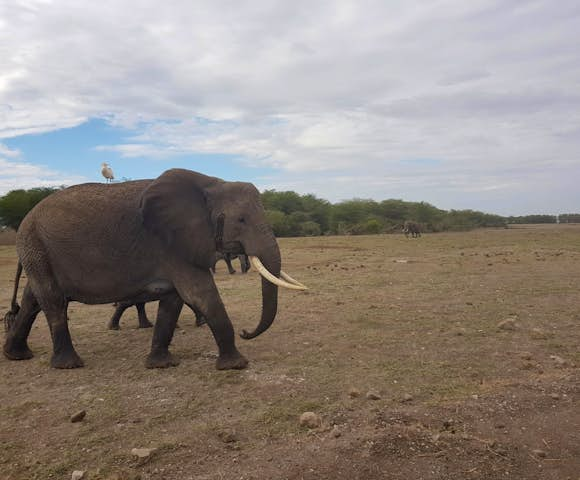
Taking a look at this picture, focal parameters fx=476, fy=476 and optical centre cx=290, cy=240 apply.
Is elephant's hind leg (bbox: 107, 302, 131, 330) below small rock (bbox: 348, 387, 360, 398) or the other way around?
the other way around

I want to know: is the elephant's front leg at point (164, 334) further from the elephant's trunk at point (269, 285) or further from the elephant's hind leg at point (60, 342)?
the elephant's trunk at point (269, 285)

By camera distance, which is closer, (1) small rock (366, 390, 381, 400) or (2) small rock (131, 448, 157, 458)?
(2) small rock (131, 448, 157, 458)

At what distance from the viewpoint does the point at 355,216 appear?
52.6m

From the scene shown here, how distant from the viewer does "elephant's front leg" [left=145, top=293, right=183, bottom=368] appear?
5.57 m

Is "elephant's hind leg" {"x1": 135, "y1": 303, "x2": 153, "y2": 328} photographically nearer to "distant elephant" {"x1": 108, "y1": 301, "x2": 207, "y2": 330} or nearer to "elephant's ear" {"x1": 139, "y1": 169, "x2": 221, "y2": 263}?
"distant elephant" {"x1": 108, "y1": 301, "x2": 207, "y2": 330}

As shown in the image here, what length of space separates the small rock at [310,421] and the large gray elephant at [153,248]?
1593 mm

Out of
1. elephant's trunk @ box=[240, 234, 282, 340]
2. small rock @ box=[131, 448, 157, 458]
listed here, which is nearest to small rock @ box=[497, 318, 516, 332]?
elephant's trunk @ box=[240, 234, 282, 340]

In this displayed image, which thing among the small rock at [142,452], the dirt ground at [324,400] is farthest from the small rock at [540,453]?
the small rock at [142,452]

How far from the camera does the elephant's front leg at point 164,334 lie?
18.3 ft

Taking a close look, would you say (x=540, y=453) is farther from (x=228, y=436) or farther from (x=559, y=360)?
(x=559, y=360)

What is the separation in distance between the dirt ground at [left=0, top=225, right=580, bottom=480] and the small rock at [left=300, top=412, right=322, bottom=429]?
0.17ft

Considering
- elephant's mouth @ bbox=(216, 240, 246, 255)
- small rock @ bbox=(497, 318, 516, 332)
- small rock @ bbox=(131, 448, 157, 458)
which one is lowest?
small rock @ bbox=(131, 448, 157, 458)

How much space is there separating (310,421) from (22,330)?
422 cm

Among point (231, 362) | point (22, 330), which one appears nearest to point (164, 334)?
point (231, 362)
